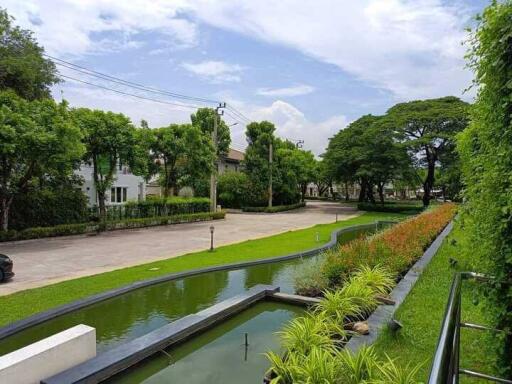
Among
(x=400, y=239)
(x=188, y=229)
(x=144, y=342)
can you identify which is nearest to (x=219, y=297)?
(x=144, y=342)

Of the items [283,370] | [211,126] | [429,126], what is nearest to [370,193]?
[429,126]

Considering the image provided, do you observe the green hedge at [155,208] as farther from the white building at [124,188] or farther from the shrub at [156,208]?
the white building at [124,188]

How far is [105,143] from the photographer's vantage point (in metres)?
19.1

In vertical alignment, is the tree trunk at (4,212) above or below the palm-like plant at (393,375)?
above

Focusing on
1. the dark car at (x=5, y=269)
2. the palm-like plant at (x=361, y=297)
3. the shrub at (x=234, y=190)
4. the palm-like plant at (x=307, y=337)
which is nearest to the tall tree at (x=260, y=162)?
the shrub at (x=234, y=190)

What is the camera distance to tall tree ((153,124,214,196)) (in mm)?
22875

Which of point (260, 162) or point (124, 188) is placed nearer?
point (124, 188)

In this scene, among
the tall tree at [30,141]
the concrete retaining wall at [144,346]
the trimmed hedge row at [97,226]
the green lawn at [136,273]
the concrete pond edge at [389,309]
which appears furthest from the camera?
the trimmed hedge row at [97,226]

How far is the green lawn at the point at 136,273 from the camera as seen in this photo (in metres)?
7.60

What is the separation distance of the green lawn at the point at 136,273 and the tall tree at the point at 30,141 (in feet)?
22.5

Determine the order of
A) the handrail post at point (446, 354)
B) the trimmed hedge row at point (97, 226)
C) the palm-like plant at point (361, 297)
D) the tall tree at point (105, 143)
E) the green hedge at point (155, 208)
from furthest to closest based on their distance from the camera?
the green hedge at point (155, 208), the tall tree at point (105, 143), the trimmed hedge row at point (97, 226), the palm-like plant at point (361, 297), the handrail post at point (446, 354)

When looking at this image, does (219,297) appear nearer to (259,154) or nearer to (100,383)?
(100,383)

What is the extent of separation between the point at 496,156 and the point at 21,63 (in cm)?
2063

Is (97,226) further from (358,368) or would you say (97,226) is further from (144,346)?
(358,368)
